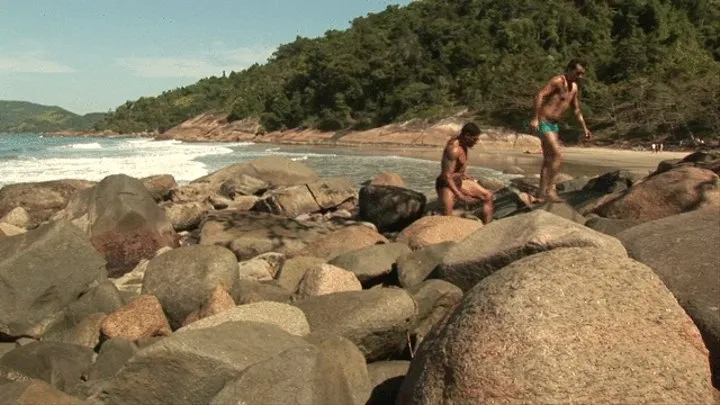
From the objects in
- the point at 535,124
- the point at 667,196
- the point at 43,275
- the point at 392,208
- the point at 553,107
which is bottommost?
the point at 392,208

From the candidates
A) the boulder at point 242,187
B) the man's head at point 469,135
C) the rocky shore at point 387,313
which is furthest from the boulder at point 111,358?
the boulder at point 242,187

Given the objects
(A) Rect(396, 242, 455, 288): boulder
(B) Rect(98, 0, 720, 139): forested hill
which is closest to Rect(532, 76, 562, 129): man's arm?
(A) Rect(396, 242, 455, 288): boulder

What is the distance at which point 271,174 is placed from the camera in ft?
48.5

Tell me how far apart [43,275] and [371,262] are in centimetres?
254

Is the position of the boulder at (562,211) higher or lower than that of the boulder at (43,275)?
higher

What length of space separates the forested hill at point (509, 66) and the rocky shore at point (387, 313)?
3725 cm

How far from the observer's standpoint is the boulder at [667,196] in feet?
20.4

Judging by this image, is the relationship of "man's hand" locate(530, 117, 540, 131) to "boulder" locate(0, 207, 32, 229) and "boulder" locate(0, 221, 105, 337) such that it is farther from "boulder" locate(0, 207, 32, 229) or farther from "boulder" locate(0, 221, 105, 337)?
Answer: "boulder" locate(0, 207, 32, 229)

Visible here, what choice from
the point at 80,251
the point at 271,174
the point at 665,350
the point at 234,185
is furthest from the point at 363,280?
the point at 271,174

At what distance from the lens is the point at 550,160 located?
8.40m

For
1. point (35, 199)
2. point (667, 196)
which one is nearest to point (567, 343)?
point (667, 196)

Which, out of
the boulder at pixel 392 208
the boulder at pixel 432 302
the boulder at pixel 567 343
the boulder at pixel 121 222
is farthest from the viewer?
the boulder at pixel 392 208

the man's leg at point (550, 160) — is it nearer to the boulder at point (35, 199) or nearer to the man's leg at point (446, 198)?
the man's leg at point (446, 198)

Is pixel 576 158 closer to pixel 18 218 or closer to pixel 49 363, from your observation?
pixel 18 218
